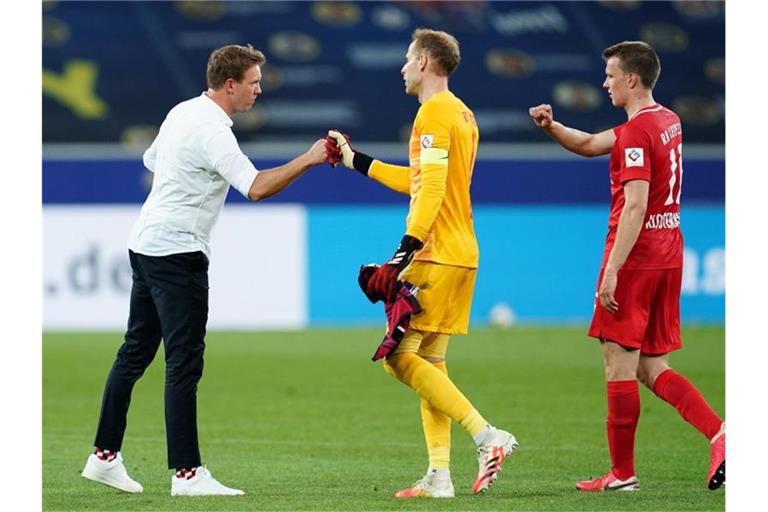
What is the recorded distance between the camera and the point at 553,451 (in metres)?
7.86

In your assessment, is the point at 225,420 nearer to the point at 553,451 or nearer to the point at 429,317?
the point at 553,451

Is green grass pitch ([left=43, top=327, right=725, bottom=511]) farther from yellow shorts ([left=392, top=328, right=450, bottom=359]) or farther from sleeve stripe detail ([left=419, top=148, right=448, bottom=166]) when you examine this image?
sleeve stripe detail ([left=419, top=148, right=448, bottom=166])

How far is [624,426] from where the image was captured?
6.35m

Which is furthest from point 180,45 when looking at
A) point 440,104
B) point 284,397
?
point 440,104

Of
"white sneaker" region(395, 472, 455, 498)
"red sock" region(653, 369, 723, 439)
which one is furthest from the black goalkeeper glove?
"red sock" region(653, 369, 723, 439)

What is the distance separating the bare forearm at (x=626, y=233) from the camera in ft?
20.1

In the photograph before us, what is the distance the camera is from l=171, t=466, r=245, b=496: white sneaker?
20.0ft

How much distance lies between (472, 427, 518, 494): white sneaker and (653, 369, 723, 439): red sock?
78cm

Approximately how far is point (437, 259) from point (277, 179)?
77cm

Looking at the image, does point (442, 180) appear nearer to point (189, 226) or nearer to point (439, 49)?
point (439, 49)

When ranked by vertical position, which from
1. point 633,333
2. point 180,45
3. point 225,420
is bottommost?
point 225,420

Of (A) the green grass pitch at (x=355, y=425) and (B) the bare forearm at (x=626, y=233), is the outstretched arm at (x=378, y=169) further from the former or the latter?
(A) the green grass pitch at (x=355, y=425)

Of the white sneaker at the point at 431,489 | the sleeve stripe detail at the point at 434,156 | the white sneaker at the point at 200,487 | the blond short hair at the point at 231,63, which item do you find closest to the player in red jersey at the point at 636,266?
the sleeve stripe detail at the point at 434,156
